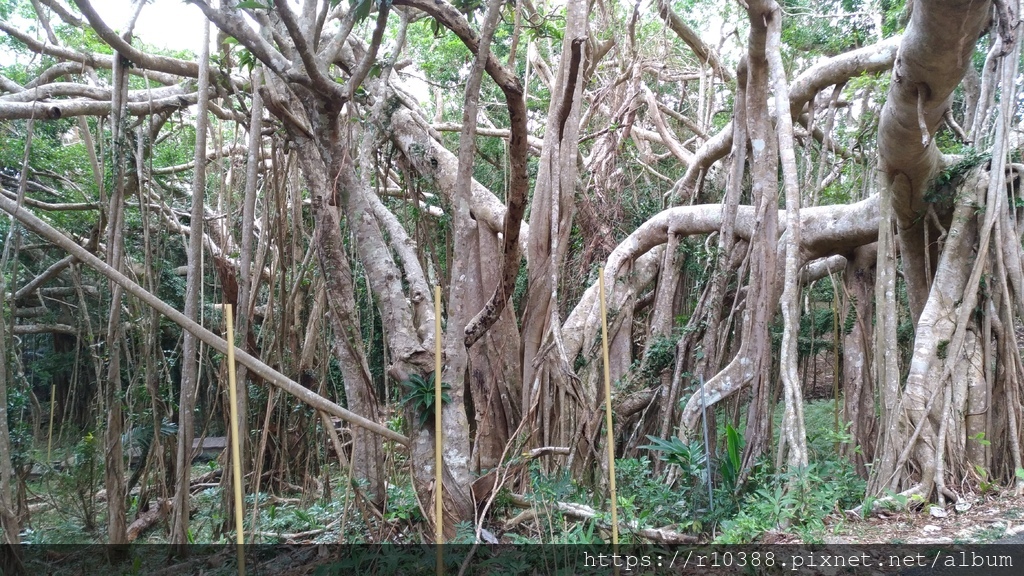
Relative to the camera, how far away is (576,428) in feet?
13.5

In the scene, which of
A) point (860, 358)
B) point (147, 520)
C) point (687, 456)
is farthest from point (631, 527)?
point (860, 358)

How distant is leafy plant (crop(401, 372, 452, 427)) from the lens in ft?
10.5

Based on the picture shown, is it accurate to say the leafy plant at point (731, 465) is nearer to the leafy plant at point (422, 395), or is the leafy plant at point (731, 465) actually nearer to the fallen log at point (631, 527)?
the fallen log at point (631, 527)

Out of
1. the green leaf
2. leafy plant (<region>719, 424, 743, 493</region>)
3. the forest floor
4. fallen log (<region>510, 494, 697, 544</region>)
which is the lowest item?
the forest floor

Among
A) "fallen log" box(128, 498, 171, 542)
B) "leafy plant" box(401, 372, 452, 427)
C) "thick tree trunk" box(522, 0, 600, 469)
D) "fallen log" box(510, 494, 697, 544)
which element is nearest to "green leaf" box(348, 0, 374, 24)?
"thick tree trunk" box(522, 0, 600, 469)

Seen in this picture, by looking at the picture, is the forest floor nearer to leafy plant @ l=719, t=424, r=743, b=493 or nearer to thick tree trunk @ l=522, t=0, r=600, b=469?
leafy plant @ l=719, t=424, r=743, b=493

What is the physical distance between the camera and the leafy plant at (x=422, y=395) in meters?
3.20

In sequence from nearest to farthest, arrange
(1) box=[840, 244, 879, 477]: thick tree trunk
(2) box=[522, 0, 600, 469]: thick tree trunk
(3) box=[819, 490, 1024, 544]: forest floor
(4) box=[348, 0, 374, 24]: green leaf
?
(4) box=[348, 0, 374, 24]: green leaf
(3) box=[819, 490, 1024, 544]: forest floor
(2) box=[522, 0, 600, 469]: thick tree trunk
(1) box=[840, 244, 879, 477]: thick tree trunk

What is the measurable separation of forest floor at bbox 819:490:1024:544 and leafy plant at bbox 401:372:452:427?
5.68 ft

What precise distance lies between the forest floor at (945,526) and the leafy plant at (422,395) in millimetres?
1730

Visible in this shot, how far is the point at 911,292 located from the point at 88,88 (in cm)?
626

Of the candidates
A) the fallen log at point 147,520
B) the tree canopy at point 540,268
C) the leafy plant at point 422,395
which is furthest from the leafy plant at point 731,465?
the fallen log at point 147,520

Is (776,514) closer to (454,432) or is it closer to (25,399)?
(454,432)

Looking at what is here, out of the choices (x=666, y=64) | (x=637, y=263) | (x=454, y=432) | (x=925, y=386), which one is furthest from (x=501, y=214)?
(x=666, y=64)
